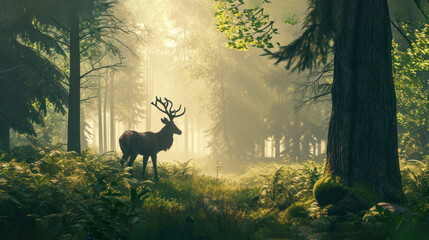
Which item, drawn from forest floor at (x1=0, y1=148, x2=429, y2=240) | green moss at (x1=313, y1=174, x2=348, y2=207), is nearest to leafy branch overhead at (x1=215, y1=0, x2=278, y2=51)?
forest floor at (x1=0, y1=148, x2=429, y2=240)

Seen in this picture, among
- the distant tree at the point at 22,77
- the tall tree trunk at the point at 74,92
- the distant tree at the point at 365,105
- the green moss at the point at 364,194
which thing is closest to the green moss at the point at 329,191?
the green moss at the point at 364,194

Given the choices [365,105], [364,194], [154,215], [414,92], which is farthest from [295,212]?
[414,92]

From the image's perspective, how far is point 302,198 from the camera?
27.4 ft

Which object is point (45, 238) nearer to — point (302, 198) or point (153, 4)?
point (302, 198)

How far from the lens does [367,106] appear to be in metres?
7.52

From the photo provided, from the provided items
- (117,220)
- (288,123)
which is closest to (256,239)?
(117,220)

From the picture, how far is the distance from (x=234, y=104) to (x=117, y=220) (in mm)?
26616

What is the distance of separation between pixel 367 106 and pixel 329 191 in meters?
2.15

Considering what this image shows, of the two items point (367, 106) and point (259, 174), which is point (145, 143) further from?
point (367, 106)

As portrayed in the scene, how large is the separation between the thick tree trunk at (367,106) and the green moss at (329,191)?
364 mm

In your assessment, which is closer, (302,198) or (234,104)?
(302,198)

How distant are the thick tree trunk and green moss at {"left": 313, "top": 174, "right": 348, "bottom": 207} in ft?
1.20

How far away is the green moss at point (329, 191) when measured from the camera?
7.29m

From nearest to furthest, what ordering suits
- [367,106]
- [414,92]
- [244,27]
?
[367,106]
[244,27]
[414,92]
